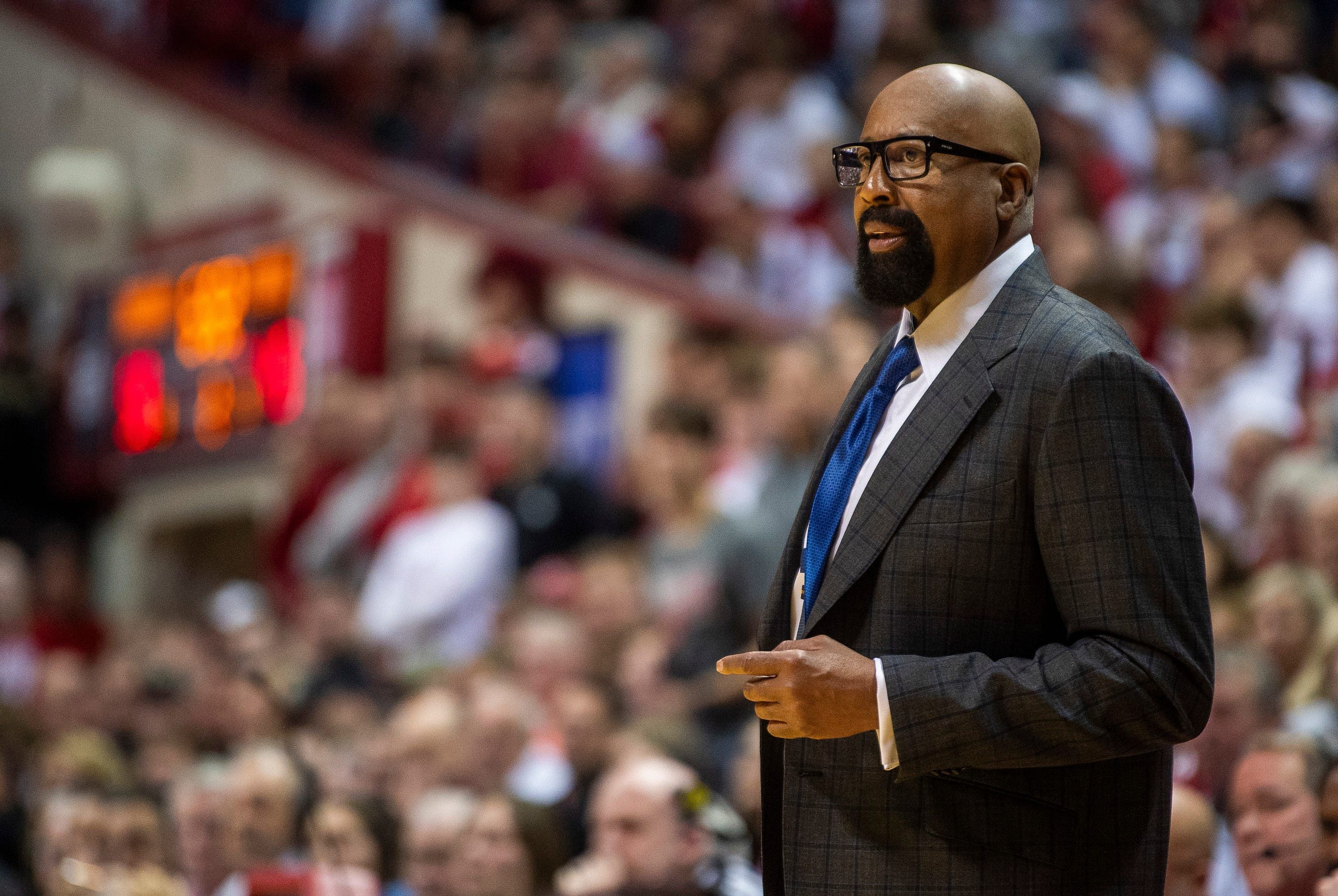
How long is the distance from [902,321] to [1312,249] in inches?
174

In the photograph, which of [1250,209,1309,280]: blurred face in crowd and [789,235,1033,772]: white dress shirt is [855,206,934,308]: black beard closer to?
[789,235,1033,772]: white dress shirt

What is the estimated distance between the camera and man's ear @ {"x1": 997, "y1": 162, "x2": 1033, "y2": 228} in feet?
6.57

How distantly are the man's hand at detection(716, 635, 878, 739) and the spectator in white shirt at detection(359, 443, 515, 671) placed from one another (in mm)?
4766

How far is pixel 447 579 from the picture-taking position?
6613 millimetres

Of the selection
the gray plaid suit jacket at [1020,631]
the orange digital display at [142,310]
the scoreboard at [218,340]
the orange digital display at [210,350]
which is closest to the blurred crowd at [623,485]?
the scoreboard at [218,340]

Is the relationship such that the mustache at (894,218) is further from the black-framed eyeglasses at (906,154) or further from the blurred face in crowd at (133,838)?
the blurred face in crowd at (133,838)

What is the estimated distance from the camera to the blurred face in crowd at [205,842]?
5.04 metres

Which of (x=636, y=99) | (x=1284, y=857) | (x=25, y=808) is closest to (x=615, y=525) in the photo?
(x=25, y=808)

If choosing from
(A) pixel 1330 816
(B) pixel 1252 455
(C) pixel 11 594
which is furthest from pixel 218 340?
(A) pixel 1330 816

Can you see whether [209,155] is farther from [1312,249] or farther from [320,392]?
[1312,249]

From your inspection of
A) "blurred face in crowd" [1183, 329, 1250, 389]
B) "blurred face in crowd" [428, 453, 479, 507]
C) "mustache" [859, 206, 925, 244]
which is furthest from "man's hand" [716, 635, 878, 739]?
"blurred face in crowd" [428, 453, 479, 507]

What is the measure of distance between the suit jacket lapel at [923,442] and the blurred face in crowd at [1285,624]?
2592 mm

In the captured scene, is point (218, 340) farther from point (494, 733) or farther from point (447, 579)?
point (494, 733)

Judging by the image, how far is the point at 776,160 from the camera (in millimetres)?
8438
